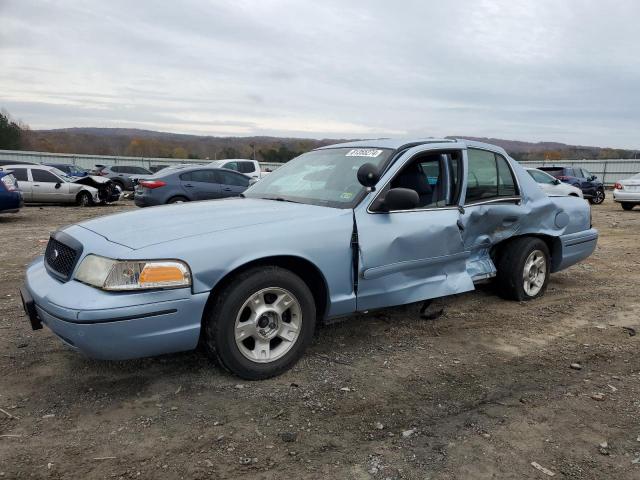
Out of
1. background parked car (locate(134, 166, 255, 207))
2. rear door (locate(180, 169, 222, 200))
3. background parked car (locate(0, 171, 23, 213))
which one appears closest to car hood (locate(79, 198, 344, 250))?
background parked car (locate(134, 166, 255, 207))

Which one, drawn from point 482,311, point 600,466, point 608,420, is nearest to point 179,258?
point 600,466

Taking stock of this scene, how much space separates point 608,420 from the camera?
3.03 m

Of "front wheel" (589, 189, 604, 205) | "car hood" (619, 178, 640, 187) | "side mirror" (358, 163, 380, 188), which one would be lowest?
"front wheel" (589, 189, 604, 205)

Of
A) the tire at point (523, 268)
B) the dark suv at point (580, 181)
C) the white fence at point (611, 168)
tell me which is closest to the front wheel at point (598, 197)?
the dark suv at point (580, 181)

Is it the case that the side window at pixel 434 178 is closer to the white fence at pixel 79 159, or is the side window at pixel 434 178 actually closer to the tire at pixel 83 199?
the tire at pixel 83 199

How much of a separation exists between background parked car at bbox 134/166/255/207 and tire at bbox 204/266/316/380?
951 centimetres

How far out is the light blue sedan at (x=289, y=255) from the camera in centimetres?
299

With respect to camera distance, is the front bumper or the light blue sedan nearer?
the front bumper

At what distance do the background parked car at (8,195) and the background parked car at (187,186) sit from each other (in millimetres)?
2652

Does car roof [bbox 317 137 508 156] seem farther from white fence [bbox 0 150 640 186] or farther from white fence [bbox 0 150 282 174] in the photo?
white fence [bbox 0 150 640 186]

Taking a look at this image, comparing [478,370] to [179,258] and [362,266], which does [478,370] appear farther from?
[179,258]

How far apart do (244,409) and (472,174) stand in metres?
2.99

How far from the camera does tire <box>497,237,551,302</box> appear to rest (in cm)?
514

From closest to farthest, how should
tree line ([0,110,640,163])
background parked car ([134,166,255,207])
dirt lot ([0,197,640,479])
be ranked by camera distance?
dirt lot ([0,197,640,479]) → background parked car ([134,166,255,207]) → tree line ([0,110,640,163])
